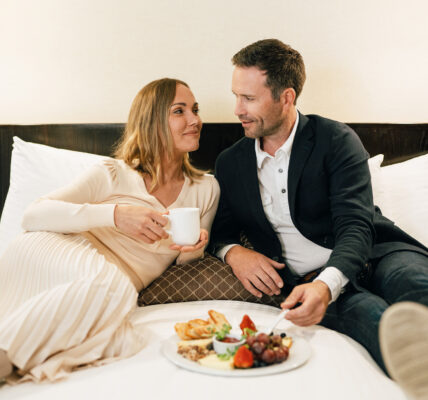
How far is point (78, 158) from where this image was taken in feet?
6.54

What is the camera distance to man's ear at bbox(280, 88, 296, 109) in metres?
1.72

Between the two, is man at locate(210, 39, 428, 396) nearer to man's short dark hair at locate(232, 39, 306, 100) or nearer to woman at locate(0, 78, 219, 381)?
man's short dark hair at locate(232, 39, 306, 100)

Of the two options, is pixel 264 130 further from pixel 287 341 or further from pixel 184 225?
Answer: pixel 287 341

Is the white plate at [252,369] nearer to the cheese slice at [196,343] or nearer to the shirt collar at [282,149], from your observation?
the cheese slice at [196,343]

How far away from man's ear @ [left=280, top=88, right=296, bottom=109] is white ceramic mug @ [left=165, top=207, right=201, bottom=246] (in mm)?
584

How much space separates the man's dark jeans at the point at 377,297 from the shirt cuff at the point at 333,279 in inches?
2.3

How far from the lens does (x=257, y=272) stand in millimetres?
1528

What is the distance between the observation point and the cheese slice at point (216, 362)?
1.04 metres

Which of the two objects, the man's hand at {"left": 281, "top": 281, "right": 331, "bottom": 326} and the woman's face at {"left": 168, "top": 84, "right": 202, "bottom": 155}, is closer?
the man's hand at {"left": 281, "top": 281, "right": 331, "bottom": 326}

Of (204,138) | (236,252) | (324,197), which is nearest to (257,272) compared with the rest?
(236,252)

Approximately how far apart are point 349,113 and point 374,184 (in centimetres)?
46

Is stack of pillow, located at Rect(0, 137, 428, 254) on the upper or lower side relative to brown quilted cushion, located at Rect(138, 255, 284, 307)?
upper

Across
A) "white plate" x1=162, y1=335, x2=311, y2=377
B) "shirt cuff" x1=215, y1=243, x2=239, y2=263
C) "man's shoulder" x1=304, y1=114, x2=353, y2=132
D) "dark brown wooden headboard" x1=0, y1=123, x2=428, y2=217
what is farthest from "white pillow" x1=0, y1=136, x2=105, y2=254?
"white plate" x1=162, y1=335, x2=311, y2=377

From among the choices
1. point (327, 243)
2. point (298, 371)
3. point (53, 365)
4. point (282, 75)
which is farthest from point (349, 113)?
point (53, 365)
